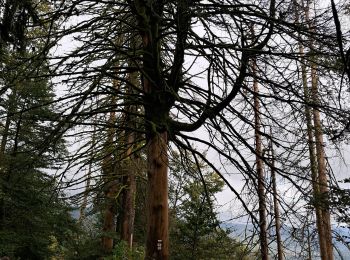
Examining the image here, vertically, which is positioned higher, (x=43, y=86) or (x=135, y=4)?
(x=43, y=86)

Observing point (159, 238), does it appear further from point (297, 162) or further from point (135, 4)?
point (135, 4)

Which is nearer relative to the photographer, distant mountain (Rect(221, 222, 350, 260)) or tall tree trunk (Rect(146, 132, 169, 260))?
tall tree trunk (Rect(146, 132, 169, 260))

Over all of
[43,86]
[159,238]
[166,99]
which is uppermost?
[43,86]

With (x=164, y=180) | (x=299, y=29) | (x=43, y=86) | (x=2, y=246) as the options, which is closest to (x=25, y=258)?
(x=2, y=246)

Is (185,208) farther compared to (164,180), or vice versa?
(185,208)

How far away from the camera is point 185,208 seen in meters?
17.6

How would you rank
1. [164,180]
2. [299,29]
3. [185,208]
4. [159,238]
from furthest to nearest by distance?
[185,208] → [164,180] → [159,238] → [299,29]

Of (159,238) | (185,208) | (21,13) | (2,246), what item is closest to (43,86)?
(2,246)

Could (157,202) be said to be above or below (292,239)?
above

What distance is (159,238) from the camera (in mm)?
4117

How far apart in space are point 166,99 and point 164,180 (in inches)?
39.2

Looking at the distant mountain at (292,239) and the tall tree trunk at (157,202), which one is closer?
the tall tree trunk at (157,202)

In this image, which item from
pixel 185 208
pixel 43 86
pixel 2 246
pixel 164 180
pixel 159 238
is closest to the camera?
pixel 159 238

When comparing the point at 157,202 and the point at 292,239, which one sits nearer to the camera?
the point at 157,202
